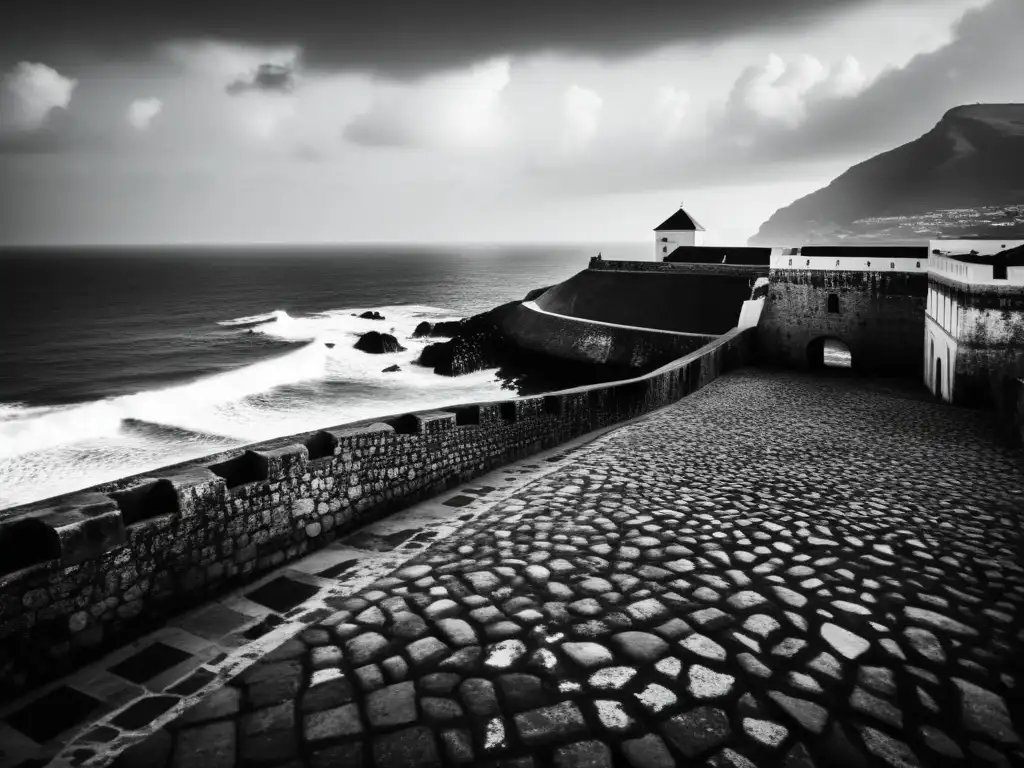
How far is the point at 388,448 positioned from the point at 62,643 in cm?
330

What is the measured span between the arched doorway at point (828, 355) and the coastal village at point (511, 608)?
13.7 meters

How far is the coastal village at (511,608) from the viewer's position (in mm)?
3271

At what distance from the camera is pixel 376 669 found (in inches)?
151

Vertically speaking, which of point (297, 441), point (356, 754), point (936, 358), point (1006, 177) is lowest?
point (936, 358)

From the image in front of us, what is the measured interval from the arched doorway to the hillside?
5218 cm

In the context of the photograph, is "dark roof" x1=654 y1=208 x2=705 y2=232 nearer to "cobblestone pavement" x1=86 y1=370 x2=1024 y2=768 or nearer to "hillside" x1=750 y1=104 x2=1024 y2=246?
"cobblestone pavement" x1=86 y1=370 x2=1024 y2=768

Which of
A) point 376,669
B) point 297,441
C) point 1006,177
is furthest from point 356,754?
point 1006,177

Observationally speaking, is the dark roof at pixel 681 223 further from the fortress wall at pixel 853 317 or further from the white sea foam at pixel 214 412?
the fortress wall at pixel 853 317

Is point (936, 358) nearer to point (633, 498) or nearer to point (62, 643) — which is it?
point (633, 498)

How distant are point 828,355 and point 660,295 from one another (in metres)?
10.8

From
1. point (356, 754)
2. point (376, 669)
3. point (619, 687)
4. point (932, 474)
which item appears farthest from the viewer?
point (932, 474)

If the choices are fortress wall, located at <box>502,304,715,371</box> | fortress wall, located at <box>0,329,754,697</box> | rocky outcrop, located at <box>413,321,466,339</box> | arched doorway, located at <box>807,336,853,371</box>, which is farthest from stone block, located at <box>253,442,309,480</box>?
rocky outcrop, located at <box>413,321,466,339</box>

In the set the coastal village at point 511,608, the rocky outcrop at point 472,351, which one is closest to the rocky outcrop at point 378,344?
the rocky outcrop at point 472,351

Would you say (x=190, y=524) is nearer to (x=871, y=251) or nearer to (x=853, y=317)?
(x=853, y=317)
